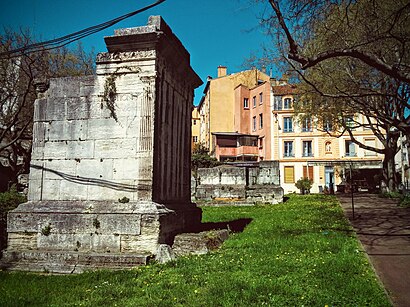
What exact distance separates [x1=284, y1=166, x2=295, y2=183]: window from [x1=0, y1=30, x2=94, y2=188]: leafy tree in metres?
31.2

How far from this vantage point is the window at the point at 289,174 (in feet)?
145

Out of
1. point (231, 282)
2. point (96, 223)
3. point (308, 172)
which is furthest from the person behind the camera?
point (308, 172)

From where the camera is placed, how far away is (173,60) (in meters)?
8.41

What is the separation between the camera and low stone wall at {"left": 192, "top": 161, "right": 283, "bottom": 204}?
2052cm

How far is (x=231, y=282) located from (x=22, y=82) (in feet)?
52.0

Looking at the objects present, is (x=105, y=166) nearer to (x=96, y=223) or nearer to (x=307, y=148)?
(x=96, y=223)

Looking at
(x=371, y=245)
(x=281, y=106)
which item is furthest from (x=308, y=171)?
(x=371, y=245)

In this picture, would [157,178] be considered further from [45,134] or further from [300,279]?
[300,279]

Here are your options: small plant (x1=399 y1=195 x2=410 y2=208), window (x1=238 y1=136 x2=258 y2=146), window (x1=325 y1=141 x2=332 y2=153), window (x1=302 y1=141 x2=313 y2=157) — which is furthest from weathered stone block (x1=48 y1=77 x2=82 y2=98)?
window (x1=325 y1=141 x2=332 y2=153)

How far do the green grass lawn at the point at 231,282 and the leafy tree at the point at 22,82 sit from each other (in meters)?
9.61

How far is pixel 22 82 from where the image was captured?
16.7 metres

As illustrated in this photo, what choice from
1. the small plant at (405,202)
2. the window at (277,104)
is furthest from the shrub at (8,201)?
the window at (277,104)

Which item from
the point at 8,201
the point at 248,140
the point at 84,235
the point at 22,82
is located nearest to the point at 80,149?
the point at 84,235

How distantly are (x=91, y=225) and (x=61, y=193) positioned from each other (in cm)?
125
